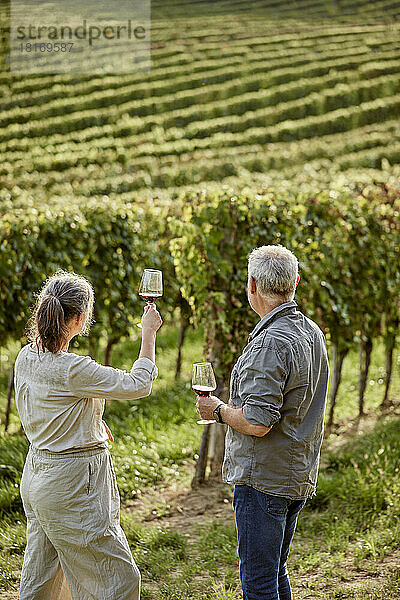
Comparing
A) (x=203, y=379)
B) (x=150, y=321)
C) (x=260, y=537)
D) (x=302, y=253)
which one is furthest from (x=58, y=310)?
(x=302, y=253)

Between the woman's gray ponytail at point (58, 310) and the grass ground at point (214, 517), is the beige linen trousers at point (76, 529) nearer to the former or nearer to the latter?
the woman's gray ponytail at point (58, 310)

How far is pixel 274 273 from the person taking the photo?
2865 mm

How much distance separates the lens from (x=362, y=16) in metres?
37.9

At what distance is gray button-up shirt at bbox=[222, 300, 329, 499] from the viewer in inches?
108

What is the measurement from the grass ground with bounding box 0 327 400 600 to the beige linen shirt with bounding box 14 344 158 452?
157cm

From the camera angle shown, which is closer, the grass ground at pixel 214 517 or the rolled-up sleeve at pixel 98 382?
the rolled-up sleeve at pixel 98 382

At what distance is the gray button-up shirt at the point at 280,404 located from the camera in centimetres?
274

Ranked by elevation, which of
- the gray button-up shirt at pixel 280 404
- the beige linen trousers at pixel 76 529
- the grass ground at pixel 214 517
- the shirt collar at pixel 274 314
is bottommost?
the grass ground at pixel 214 517

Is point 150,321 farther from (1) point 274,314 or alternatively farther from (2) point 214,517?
(2) point 214,517

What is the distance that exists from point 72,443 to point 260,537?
0.89 metres

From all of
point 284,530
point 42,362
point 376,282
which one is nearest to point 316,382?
point 284,530

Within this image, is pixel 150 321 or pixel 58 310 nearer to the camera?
pixel 58 310

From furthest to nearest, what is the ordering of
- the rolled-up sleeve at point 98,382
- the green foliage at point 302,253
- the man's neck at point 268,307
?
the green foliage at point 302,253
the man's neck at point 268,307
the rolled-up sleeve at point 98,382

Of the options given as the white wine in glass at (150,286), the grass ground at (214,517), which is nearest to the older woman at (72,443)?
the white wine in glass at (150,286)
